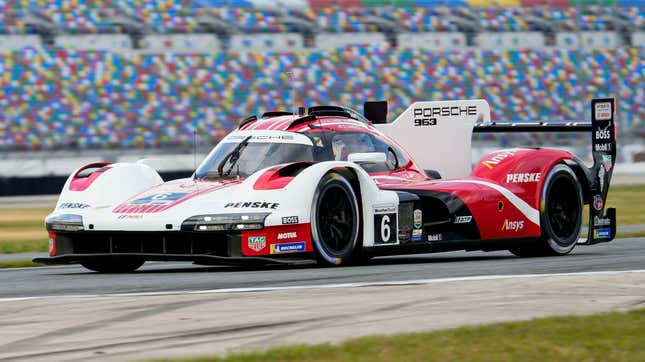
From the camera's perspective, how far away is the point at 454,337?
16.4ft

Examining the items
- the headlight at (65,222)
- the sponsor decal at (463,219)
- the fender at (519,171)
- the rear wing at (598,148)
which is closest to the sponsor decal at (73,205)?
the headlight at (65,222)

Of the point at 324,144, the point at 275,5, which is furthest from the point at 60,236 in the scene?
the point at 275,5

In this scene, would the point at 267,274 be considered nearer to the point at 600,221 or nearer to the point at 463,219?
the point at 463,219

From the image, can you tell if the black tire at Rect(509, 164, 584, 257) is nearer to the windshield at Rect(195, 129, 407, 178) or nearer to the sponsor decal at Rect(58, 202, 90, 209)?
the windshield at Rect(195, 129, 407, 178)

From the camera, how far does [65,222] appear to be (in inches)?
378

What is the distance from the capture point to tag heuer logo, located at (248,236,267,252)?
8977 millimetres

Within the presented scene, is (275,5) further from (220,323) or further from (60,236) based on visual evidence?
(220,323)

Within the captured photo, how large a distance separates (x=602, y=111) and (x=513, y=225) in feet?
6.80

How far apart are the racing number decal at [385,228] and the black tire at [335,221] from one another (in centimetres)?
20

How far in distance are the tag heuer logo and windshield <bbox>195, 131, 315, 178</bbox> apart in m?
1.17

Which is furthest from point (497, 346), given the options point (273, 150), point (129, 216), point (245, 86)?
point (245, 86)

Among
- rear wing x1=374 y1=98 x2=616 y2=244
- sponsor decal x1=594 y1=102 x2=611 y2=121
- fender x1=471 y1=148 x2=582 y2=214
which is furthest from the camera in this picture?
sponsor decal x1=594 y1=102 x2=611 y2=121

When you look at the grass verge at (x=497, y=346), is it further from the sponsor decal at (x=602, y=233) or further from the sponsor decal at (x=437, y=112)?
the sponsor decal at (x=437, y=112)

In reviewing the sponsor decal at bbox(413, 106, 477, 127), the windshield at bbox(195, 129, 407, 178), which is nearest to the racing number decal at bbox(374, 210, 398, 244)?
the windshield at bbox(195, 129, 407, 178)
